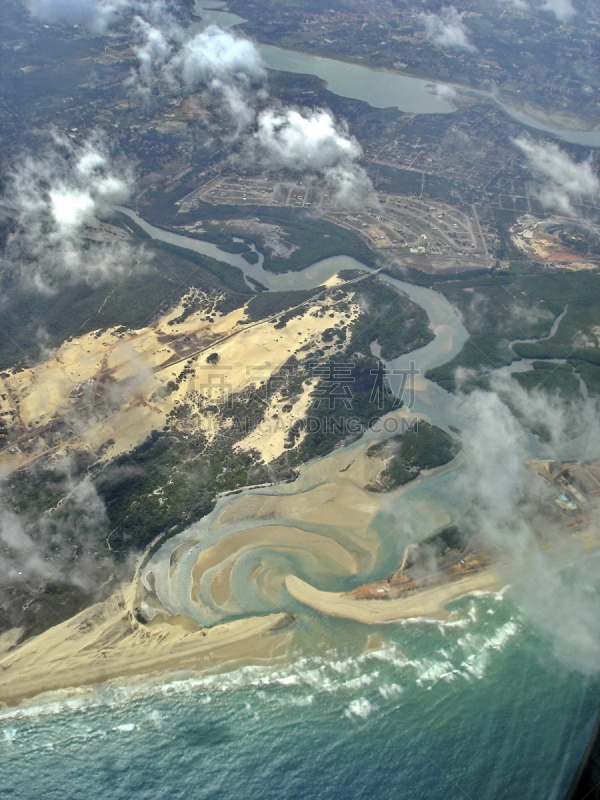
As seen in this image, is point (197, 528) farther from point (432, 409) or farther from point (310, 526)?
point (432, 409)

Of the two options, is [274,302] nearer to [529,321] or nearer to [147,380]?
[147,380]

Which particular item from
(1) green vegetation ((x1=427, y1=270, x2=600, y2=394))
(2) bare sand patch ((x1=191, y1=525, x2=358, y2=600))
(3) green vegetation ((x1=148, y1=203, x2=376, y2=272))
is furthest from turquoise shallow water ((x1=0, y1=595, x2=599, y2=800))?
(3) green vegetation ((x1=148, y1=203, x2=376, y2=272))

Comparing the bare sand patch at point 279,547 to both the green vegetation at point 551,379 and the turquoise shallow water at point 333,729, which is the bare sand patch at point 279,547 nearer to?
the turquoise shallow water at point 333,729

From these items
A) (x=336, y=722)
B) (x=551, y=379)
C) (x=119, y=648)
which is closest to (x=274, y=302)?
(x=551, y=379)

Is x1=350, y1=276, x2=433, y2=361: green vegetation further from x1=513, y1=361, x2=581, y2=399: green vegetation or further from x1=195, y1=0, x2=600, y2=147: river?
x1=195, y1=0, x2=600, y2=147: river

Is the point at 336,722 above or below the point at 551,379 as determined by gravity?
below
